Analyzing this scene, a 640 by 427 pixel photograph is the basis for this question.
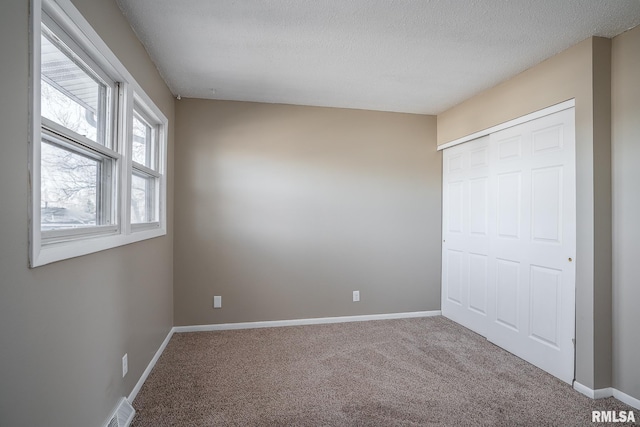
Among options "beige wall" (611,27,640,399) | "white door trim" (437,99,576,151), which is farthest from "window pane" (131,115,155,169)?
"beige wall" (611,27,640,399)

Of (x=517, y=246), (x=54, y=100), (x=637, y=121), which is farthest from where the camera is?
(x=517, y=246)

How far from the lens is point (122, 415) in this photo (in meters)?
1.84

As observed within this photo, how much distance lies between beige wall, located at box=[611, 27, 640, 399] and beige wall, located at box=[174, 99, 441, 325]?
1.86m

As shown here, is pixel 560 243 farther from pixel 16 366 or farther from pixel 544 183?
pixel 16 366

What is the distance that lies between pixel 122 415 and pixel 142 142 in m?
1.96

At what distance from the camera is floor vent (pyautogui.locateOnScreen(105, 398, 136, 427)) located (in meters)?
1.76

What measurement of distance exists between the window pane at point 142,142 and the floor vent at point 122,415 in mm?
1627

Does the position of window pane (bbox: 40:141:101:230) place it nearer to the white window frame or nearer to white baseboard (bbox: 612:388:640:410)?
the white window frame

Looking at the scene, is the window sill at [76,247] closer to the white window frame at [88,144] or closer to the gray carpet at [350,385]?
the white window frame at [88,144]

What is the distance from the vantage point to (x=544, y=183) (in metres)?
2.54

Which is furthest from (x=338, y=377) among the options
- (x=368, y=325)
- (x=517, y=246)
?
(x=517, y=246)

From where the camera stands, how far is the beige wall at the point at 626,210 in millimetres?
2055

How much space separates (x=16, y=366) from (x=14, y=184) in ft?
1.90

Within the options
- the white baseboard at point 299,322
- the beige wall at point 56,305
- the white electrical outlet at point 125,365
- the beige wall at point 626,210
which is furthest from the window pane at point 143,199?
the beige wall at point 626,210
